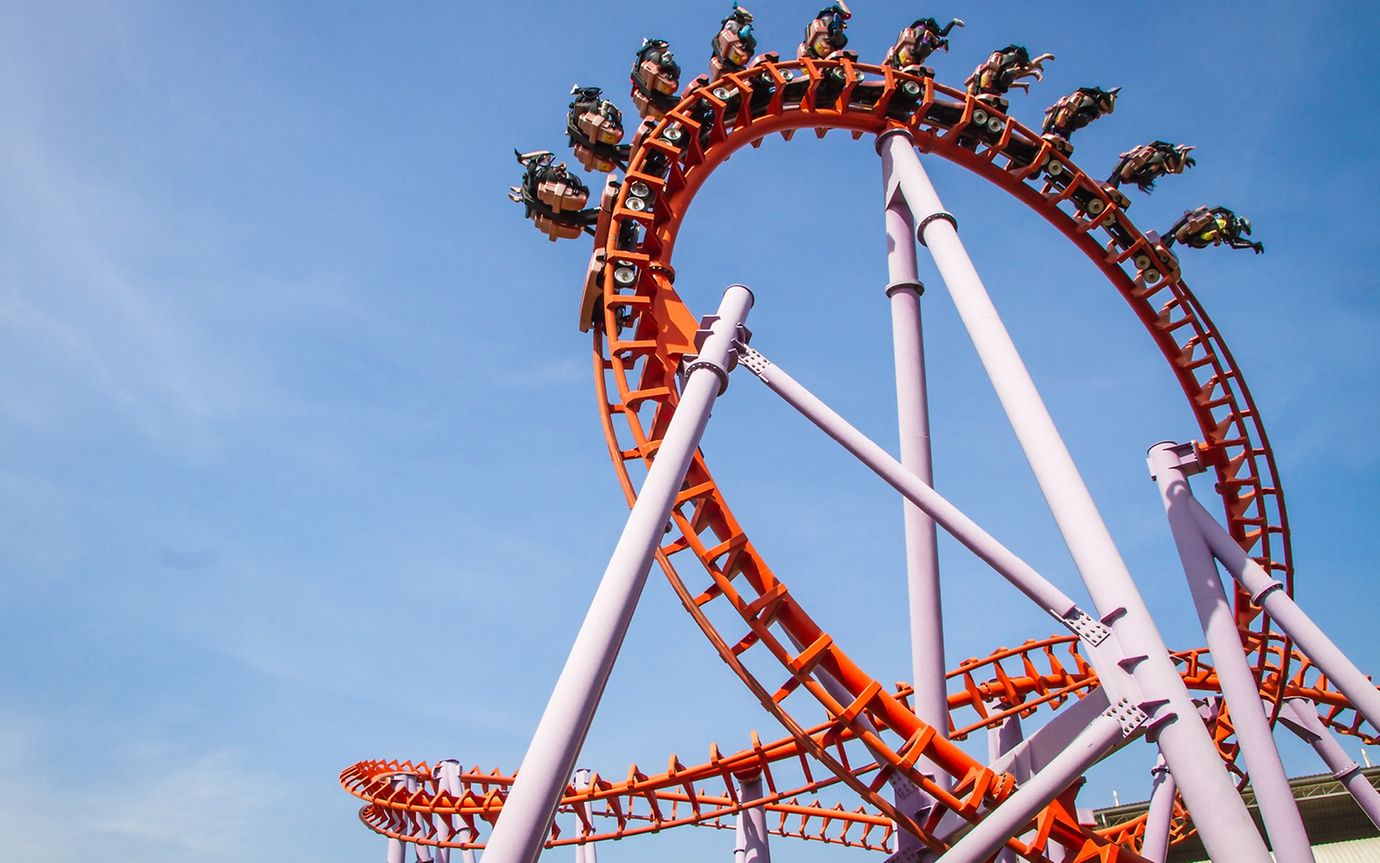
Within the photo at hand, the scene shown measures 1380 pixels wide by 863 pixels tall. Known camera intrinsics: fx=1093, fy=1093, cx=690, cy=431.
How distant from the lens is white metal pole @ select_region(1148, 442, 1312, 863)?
6.55 metres

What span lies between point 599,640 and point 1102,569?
8.13 ft

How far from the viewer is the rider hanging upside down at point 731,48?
8.47 meters

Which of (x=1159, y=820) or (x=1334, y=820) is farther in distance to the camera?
(x=1334, y=820)

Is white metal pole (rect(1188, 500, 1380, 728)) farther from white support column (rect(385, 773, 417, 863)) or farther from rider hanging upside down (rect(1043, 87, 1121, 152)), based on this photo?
white support column (rect(385, 773, 417, 863))

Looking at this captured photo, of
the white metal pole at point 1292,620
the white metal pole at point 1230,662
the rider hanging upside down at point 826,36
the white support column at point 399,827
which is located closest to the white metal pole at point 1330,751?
the white metal pole at point 1292,620

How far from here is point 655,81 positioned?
26.6 feet

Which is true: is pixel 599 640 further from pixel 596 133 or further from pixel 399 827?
pixel 399 827

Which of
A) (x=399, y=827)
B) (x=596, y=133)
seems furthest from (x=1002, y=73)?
(x=399, y=827)

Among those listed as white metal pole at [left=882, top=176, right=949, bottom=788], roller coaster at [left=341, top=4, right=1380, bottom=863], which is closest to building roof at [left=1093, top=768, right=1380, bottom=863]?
roller coaster at [left=341, top=4, right=1380, bottom=863]

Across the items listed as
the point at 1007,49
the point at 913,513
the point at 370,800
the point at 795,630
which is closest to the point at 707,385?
the point at 795,630

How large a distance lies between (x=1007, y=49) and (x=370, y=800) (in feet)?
30.8

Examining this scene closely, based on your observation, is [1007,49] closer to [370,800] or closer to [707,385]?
[707,385]

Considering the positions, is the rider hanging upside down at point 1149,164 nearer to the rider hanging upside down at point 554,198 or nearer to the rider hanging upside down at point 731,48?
the rider hanging upside down at point 731,48

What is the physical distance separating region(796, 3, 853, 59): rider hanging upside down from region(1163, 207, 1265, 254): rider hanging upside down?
11.4 ft
